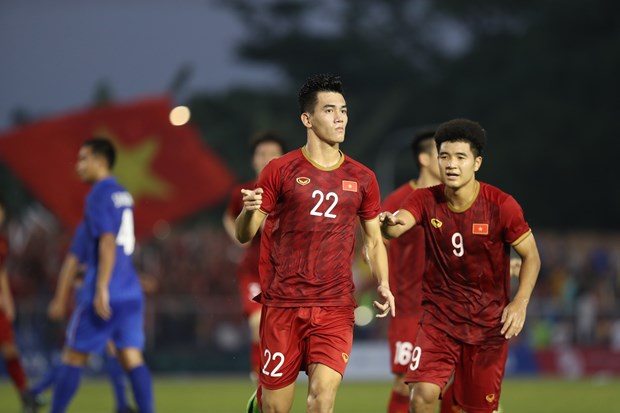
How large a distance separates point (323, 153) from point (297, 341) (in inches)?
54.6

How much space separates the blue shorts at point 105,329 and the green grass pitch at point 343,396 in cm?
451

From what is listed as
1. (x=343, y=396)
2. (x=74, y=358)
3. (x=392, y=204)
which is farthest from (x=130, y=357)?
(x=343, y=396)

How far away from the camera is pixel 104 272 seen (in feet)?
37.2

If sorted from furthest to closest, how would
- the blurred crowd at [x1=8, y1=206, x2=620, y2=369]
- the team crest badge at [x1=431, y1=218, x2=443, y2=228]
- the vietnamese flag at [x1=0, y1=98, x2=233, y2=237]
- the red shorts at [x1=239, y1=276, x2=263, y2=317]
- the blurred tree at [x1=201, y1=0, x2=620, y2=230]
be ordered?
the blurred tree at [x1=201, y1=0, x2=620, y2=230], the vietnamese flag at [x1=0, y1=98, x2=233, y2=237], the blurred crowd at [x1=8, y1=206, x2=620, y2=369], the red shorts at [x1=239, y1=276, x2=263, y2=317], the team crest badge at [x1=431, y1=218, x2=443, y2=228]

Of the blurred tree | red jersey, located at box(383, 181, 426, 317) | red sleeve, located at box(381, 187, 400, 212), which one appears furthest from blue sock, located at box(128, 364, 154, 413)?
the blurred tree

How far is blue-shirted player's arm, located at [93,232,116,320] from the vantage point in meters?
11.3

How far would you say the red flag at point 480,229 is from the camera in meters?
9.03

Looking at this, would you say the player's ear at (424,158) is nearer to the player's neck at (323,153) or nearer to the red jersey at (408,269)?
the red jersey at (408,269)

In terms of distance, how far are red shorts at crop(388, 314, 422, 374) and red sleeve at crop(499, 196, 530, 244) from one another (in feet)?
7.03

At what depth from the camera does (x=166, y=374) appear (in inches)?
1030

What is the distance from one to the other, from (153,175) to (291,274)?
20804 mm

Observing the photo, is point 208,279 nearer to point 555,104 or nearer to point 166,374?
point 166,374

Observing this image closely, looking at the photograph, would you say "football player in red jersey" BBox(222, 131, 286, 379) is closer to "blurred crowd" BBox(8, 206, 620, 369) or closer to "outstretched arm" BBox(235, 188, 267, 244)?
"outstretched arm" BBox(235, 188, 267, 244)

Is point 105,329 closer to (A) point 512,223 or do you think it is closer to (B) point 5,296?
(B) point 5,296
